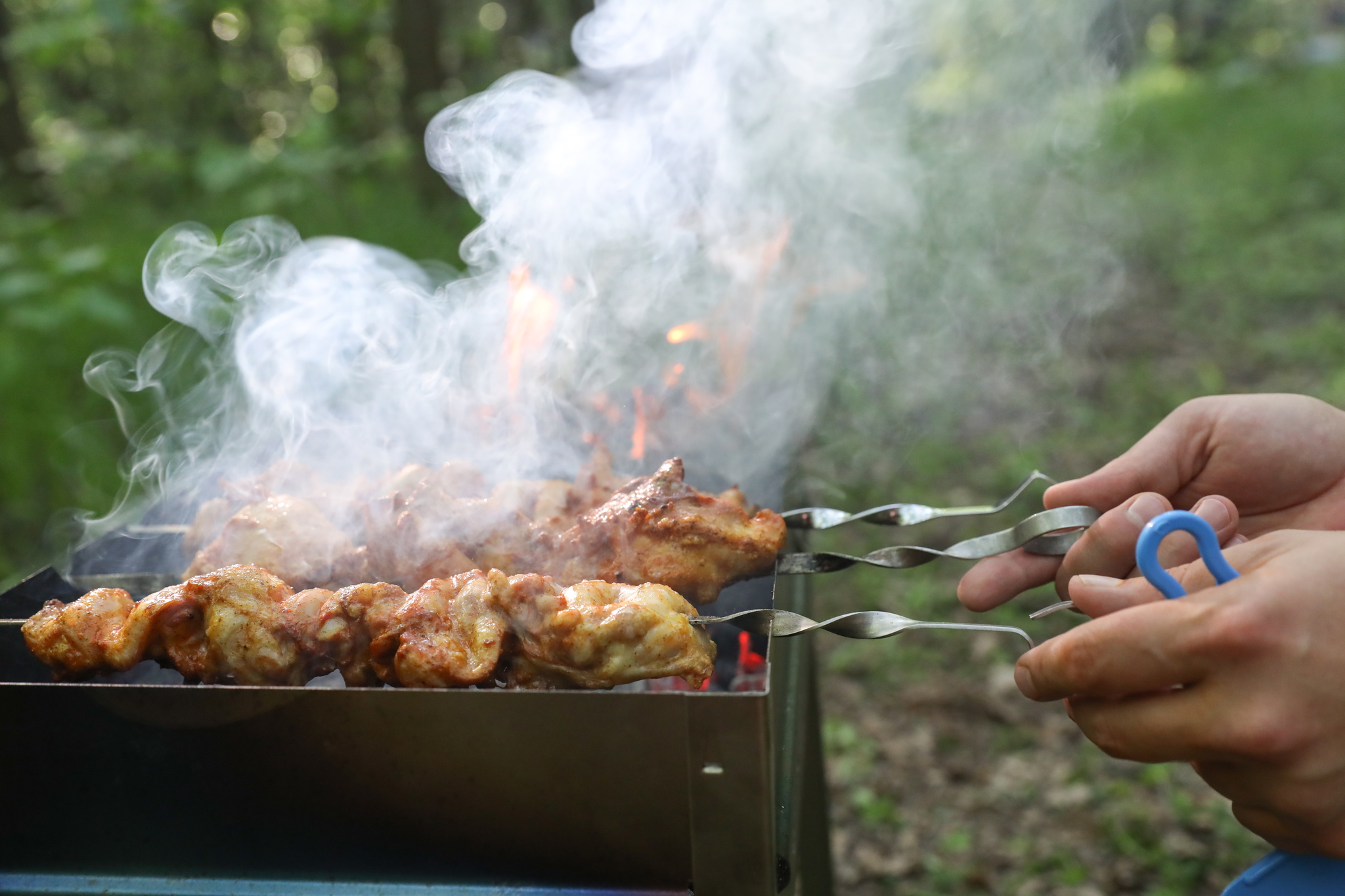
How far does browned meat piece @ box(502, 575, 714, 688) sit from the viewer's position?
6.51 feet

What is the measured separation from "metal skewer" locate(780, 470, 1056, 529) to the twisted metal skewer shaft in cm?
10

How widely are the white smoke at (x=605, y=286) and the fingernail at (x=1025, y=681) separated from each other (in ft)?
5.03

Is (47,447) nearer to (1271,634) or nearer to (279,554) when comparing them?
(279,554)

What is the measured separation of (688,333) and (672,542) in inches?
53.7

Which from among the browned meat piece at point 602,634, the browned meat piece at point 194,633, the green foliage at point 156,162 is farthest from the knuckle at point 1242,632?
the green foliage at point 156,162

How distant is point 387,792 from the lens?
6.24 ft

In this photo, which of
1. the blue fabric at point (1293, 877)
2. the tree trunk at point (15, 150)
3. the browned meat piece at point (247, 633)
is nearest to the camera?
the blue fabric at point (1293, 877)

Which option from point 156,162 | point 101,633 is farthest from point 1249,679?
point 156,162

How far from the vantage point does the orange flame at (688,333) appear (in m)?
3.45

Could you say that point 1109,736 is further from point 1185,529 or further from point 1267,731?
point 1185,529

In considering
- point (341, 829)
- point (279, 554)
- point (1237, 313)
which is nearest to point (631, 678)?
point (341, 829)

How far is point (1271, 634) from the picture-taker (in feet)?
4.70

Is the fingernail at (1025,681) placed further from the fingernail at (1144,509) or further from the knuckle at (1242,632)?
the fingernail at (1144,509)

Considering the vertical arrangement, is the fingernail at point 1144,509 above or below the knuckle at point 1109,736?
above
